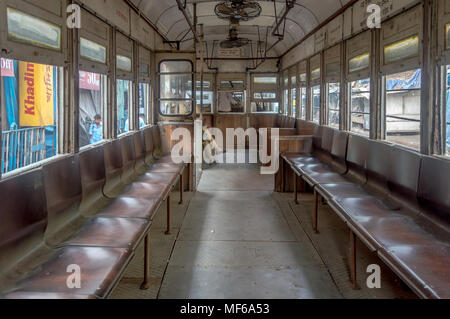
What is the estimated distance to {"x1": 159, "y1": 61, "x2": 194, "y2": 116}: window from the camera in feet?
24.2

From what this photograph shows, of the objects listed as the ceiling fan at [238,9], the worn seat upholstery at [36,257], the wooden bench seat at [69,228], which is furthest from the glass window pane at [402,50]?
the worn seat upholstery at [36,257]

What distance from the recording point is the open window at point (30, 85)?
2.80 meters

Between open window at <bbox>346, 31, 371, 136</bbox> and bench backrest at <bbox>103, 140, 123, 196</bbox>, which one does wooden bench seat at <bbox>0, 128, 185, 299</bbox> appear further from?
open window at <bbox>346, 31, 371, 136</bbox>

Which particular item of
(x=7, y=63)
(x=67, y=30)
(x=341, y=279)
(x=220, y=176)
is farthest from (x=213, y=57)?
(x=341, y=279)

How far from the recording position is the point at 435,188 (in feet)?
11.0

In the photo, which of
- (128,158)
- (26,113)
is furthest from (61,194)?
(26,113)

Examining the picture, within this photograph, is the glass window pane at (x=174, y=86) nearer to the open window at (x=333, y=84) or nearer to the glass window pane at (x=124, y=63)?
the glass window pane at (x=124, y=63)

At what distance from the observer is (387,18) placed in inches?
178

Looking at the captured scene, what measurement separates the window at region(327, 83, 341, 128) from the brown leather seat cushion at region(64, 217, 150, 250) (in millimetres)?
4553

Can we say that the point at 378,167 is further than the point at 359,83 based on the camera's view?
No

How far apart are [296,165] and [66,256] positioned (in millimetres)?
4176

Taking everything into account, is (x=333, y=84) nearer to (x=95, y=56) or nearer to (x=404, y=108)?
(x=404, y=108)

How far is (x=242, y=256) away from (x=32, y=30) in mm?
2718

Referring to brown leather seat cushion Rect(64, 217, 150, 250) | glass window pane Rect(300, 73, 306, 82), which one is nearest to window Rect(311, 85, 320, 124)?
glass window pane Rect(300, 73, 306, 82)
